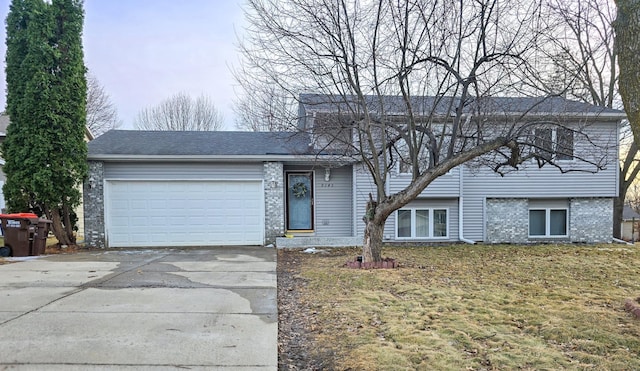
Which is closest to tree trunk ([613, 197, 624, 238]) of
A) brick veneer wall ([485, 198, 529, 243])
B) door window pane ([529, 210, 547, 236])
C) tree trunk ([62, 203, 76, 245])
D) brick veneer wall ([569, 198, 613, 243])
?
brick veneer wall ([569, 198, 613, 243])

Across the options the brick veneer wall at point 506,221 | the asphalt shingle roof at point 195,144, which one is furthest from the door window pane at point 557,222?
the asphalt shingle roof at point 195,144

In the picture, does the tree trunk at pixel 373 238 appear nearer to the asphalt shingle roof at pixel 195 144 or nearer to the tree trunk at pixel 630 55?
the asphalt shingle roof at pixel 195 144

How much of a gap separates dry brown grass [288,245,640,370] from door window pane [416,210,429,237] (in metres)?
3.94

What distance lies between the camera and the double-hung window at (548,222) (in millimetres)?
12883

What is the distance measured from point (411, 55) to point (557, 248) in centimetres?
768

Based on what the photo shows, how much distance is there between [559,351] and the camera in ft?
11.9

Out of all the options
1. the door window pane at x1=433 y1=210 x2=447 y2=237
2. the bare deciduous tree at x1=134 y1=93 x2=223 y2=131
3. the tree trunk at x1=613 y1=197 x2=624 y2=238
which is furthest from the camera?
the bare deciduous tree at x1=134 y1=93 x2=223 y2=131

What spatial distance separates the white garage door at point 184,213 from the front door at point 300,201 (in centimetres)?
109

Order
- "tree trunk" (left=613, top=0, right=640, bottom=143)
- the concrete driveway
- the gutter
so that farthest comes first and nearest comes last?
the gutter < "tree trunk" (left=613, top=0, right=640, bottom=143) < the concrete driveway

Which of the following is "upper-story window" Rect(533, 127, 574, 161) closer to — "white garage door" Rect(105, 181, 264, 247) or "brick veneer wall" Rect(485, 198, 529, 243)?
"brick veneer wall" Rect(485, 198, 529, 243)

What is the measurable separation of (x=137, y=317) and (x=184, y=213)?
7237mm

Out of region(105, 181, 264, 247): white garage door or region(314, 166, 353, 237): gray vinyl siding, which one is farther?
region(314, 166, 353, 237): gray vinyl siding

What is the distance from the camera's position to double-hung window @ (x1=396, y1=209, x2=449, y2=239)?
1246 centimetres

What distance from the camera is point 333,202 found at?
1237cm
